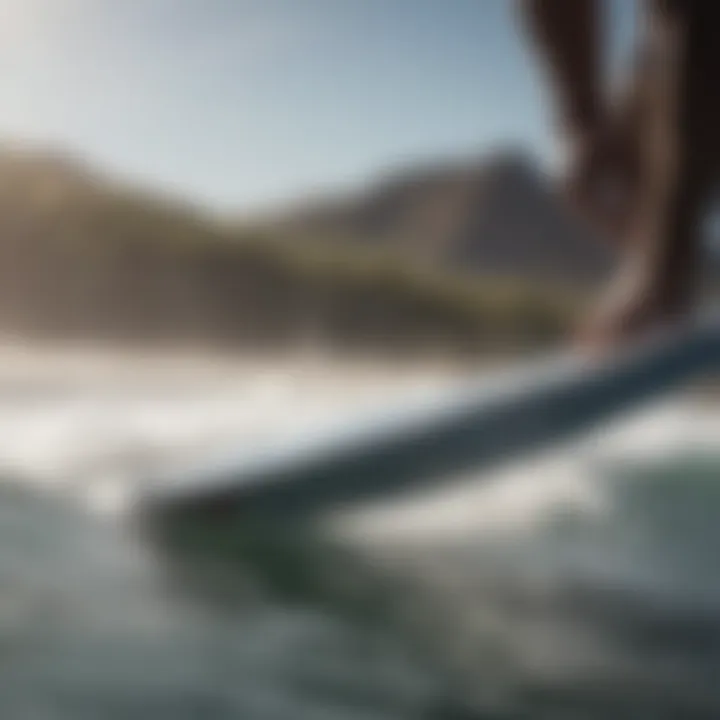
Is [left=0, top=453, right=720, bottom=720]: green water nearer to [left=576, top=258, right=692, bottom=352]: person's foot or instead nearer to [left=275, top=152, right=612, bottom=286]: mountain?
[left=576, top=258, right=692, bottom=352]: person's foot

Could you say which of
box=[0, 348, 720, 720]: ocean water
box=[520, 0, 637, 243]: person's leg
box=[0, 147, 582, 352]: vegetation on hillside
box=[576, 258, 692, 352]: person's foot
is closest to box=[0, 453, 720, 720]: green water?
box=[0, 348, 720, 720]: ocean water

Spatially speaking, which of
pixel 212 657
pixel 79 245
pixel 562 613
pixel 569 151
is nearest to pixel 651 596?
pixel 562 613

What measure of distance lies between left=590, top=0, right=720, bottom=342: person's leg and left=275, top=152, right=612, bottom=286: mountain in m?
0.30

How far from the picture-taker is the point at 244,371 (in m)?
1.52

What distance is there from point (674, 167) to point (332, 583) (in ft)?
1.76

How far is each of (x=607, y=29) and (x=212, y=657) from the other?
844 millimetres

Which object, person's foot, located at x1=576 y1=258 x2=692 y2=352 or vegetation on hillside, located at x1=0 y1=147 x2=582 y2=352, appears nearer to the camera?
person's foot, located at x1=576 y1=258 x2=692 y2=352

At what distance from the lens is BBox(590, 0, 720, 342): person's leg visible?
1023 millimetres

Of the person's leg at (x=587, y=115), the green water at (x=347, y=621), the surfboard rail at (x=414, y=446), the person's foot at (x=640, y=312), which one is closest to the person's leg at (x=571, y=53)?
the person's leg at (x=587, y=115)

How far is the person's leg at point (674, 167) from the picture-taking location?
1.02 meters

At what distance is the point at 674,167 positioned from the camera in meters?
1.08

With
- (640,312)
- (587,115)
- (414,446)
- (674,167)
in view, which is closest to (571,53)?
(587,115)

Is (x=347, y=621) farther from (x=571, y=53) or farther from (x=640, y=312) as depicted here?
(x=571, y=53)

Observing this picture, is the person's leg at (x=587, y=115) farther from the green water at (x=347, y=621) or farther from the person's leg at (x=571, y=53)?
the green water at (x=347, y=621)
